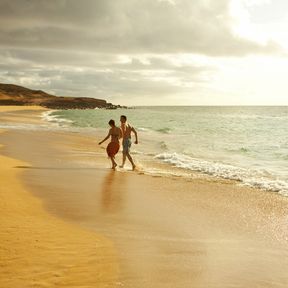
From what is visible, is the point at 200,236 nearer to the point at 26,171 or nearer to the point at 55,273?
the point at 55,273

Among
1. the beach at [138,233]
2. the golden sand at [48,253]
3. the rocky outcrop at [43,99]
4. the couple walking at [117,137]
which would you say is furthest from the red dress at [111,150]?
the rocky outcrop at [43,99]

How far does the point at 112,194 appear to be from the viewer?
28.7 ft

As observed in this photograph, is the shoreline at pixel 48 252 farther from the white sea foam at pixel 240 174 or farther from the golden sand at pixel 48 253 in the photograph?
the white sea foam at pixel 240 174

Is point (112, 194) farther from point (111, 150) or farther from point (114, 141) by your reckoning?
point (114, 141)

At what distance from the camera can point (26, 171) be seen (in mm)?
11016

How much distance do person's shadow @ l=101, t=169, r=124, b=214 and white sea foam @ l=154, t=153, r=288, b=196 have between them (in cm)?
306

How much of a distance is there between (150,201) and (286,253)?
3.34m

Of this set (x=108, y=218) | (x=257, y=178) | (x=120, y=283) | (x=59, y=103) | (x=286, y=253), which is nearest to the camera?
(x=120, y=283)

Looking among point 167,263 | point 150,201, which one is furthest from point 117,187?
point 167,263

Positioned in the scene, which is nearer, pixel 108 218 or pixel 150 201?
pixel 108 218

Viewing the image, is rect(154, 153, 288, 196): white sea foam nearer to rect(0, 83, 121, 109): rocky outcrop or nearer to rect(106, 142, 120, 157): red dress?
rect(106, 142, 120, 157): red dress

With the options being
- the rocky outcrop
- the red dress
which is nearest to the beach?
the red dress

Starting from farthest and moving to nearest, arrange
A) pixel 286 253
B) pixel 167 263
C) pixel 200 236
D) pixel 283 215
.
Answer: pixel 283 215, pixel 200 236, pixel 286 253, pixel 167 263

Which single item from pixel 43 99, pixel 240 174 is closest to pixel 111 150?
pixel 240 174
